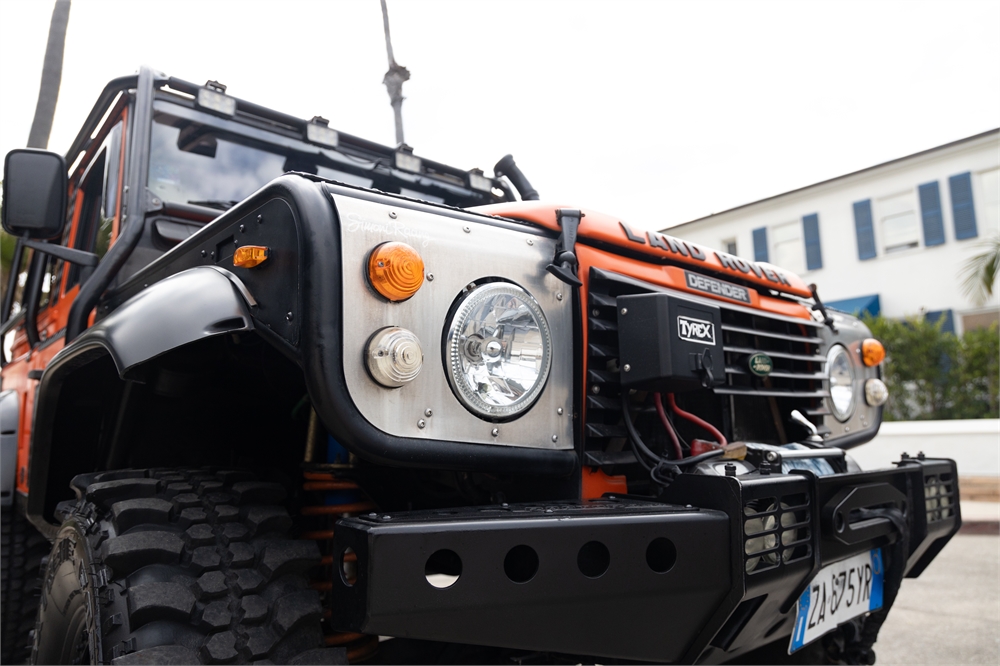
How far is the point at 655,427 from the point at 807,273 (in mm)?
18635

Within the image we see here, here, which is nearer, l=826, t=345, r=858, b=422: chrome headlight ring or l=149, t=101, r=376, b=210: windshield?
l=149, t=101, r=376, b=210: windshield

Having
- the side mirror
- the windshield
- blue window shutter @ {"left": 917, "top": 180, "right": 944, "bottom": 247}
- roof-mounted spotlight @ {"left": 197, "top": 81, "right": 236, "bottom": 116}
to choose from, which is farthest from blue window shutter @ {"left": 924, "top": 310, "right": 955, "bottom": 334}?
the side mirror

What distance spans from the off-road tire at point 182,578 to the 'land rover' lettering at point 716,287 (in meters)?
1.32

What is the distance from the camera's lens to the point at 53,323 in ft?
10.1

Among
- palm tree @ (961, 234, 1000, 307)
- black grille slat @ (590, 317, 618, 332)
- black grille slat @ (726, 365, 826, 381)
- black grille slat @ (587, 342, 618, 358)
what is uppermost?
palm tree @ (961, 234, 1000, 307)

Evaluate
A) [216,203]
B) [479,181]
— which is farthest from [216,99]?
[479,181]

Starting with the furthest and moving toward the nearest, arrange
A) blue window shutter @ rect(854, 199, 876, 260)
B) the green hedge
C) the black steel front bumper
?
blue window shutter @ rect(854, 199, 876, 260) → the green hedge → the black steel front bumper

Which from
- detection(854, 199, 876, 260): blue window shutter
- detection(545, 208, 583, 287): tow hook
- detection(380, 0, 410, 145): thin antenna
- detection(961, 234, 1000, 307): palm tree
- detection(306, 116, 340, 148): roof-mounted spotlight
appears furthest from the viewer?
detection(854, 199, 876, 260): blue window shutter

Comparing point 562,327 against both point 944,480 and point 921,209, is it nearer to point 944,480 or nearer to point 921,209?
point 944,480

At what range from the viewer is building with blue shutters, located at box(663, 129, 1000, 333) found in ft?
53.3

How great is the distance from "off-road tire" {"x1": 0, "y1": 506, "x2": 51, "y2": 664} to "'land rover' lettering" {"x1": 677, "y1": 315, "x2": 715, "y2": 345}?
2753mm

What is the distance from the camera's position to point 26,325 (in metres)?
3.46

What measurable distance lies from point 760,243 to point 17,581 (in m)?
19.6

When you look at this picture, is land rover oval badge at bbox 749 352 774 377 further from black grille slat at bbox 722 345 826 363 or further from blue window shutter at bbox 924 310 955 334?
blue window shutter at bbox 924 310 955 334
